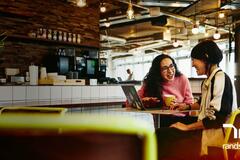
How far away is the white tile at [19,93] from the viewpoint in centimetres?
457

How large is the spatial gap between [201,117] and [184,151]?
2.08 feet

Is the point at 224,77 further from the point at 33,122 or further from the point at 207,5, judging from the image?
the point at 207,5

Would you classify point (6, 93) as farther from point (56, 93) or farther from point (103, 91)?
point (103, 91)

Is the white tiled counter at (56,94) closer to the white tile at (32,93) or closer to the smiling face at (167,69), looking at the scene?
the white tile at (32,93)

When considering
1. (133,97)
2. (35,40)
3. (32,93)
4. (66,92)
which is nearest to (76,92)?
(66,92)

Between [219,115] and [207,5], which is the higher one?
[207,5]

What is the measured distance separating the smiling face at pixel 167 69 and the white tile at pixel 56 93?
7.33ft

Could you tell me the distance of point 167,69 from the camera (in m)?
3.54

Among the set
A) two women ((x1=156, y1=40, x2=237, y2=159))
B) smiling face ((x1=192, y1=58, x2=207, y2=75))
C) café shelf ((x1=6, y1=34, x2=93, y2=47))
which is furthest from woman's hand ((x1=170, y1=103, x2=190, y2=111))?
café shelf ((x1=6, y1=34, x2=93, y2=47))

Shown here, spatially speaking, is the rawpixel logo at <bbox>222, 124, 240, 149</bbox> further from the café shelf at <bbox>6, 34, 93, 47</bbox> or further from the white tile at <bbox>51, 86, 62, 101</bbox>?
the café shelf at <bbox>6, 34, 93, 47</bbox>

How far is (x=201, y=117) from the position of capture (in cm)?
247

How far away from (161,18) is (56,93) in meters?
5.49

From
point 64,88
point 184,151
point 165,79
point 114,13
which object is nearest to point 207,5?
point 114,13

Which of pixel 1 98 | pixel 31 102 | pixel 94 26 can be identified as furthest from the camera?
pixel 94 26
